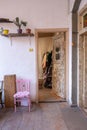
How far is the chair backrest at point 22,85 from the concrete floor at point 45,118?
58cm

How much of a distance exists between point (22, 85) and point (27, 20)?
6.08 ft

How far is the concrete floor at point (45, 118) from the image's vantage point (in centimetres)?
Result: 394

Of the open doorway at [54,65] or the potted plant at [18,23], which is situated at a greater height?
the potted plant at [18,23]

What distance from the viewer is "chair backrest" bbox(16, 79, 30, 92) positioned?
18.6ft

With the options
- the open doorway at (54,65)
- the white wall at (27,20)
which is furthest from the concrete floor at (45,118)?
the white wall at (27,20)

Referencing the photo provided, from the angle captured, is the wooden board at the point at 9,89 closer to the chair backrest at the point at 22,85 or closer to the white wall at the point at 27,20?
the chair backrest at the point at 22,85

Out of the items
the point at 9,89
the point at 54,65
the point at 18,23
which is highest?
the point at 18,23

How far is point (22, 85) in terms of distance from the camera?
5695 millimetres

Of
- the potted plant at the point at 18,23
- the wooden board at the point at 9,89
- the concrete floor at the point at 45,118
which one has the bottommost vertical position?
the concrete floor at the point at 45,118

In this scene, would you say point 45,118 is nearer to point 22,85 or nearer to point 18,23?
point 22,85

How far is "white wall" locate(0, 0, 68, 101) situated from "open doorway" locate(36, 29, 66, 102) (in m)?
0.28

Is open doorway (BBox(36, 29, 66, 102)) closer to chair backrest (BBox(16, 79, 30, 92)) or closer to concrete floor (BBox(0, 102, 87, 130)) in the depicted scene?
chair backrest (BBox(16, 79, 30, 92))

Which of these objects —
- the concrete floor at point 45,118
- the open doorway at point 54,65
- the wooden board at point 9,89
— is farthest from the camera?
the open doorway at point 54,65

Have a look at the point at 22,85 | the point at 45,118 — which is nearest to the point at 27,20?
the point at 22,85
